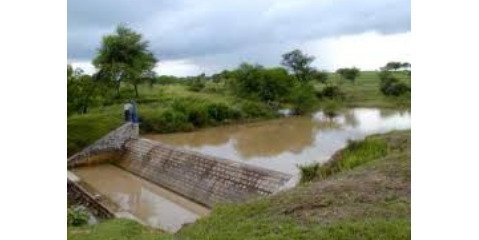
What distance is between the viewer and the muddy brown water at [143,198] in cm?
880

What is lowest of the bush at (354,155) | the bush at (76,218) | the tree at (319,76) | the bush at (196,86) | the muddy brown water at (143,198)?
the muddy brown water at (143,198)

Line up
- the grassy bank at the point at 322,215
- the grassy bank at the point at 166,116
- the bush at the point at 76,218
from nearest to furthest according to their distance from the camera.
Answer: the grassy bank at the point at 322,215
the bush at the point at 76,218
the grassy bank at the point at 166,116

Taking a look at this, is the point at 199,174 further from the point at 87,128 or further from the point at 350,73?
the point at 350,73

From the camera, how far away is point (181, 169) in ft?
37.1

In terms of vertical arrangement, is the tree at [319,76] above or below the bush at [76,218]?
above

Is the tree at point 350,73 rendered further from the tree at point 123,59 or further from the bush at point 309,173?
the bush at point 309,173

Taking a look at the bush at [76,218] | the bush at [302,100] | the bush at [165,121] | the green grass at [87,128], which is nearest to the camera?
the bush at [76,218]

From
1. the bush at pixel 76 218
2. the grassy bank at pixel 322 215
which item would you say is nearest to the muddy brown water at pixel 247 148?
the bush at pixel 76 218

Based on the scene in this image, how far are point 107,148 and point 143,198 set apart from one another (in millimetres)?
4442

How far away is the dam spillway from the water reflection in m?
2.33

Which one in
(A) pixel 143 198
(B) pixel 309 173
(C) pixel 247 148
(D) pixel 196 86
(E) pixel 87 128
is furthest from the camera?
(D) pixel 196 86

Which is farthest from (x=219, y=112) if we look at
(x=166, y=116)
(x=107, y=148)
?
(x=107, y=148)
